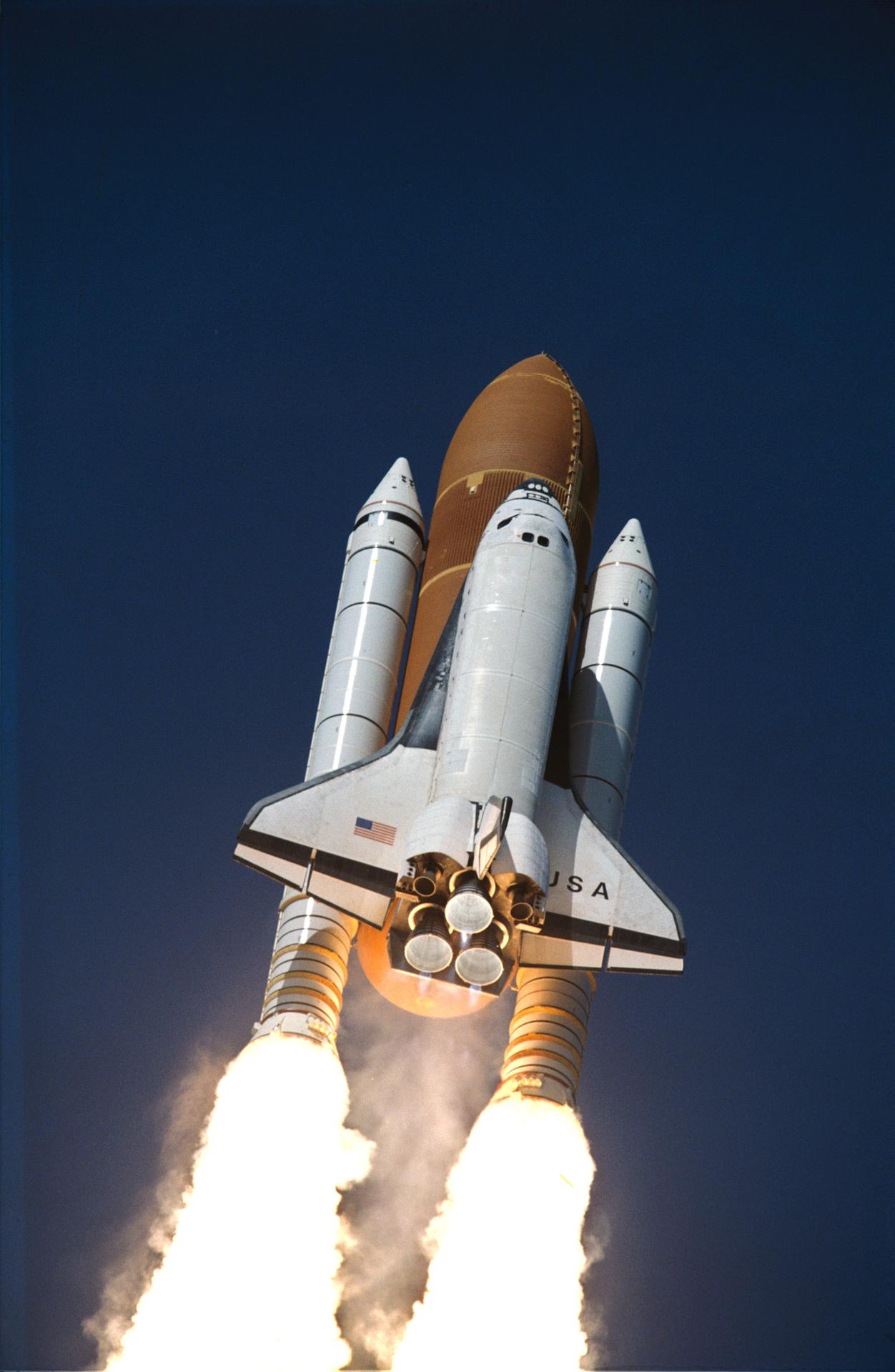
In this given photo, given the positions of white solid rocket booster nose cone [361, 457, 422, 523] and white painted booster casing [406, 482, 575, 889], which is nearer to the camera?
white painted booster casing [406, 482, 575, 889]

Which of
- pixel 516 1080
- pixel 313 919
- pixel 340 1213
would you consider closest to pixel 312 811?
pixel 313 919

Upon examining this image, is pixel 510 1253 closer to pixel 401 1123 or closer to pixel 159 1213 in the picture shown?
pixel 401 1123

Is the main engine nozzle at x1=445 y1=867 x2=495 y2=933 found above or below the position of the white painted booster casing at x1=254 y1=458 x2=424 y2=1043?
below

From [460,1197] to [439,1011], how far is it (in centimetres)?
145

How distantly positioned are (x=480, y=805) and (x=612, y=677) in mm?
3078

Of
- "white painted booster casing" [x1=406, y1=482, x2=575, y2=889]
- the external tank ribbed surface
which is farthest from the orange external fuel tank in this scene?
"white painted booster casing" [x1=406, y1=482, x2=575, y2=889]

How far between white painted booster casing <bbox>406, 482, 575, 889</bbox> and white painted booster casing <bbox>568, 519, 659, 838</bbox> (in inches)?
57.8

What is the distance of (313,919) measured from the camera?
1208 cm

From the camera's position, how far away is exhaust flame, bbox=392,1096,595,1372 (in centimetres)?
1062

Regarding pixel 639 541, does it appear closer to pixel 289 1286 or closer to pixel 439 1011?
pixel 439 1011

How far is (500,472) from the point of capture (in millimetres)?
14367

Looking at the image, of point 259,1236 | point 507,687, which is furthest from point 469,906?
point 259,1236

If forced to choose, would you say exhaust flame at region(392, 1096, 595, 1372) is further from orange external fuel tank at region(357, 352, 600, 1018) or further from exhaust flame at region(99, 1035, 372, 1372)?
orange external fuel tank at region(357, 352, 600, 1018)

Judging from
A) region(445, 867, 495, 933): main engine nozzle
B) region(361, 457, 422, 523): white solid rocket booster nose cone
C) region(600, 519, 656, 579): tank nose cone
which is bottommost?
region(445, 867, 495, 933): main engine nozzle
